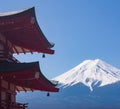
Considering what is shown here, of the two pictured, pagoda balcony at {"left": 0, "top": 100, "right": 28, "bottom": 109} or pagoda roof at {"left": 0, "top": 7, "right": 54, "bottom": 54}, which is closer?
pagoda roof at {"left": 0, "top": 7, "right": 54, "bottom": 54}

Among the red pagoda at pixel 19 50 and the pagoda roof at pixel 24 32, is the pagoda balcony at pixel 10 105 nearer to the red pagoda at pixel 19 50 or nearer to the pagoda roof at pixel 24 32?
the red pagoda at pixel 19 50

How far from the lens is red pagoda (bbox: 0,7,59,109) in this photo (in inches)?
826

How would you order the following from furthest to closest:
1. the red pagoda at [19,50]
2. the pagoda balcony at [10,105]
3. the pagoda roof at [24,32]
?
the pagoda balcony at [10,105] → the pagoda roof at [24,32] → the red pagoda at [19,50]

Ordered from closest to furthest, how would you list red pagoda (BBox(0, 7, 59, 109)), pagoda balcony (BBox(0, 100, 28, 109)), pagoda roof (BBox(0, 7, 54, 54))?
red pagoda (BBox(0, 7, 59, 109)), pagoda roof (BBox(0, 7, 54, 54)), pagoda balcony (BBox(0, 100, 28, 109))

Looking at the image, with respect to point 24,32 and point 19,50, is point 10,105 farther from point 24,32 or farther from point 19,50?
point 19,50

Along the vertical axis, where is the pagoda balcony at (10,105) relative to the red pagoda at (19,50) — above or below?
below

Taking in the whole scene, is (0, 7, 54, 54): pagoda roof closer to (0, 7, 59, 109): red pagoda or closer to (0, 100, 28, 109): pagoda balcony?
(0, 7, 59, 109): red pagoda

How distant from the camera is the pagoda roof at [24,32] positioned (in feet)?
70.4

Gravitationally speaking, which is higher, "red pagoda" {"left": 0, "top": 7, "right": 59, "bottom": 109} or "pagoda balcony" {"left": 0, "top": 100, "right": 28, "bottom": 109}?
"red pagoda" {"left": 0, "top": 7, "right": 59, "bottom": 109}

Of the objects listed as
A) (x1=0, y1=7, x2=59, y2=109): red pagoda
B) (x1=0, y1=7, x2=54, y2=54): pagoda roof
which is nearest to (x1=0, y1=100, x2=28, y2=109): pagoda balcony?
(x1=0, y1=7, x2=59, y2=109): red pagoda

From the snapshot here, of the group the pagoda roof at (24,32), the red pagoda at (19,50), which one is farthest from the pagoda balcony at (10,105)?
the pagoda roof at (24,32)

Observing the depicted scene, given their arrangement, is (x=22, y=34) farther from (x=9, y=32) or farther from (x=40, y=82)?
(x=40, y=82)

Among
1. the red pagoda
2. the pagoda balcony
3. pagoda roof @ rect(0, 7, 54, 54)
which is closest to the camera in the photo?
the red pagoda

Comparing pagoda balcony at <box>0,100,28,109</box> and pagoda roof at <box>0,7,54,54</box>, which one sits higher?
pagoda roof at <box>0,7,54,54</box>
